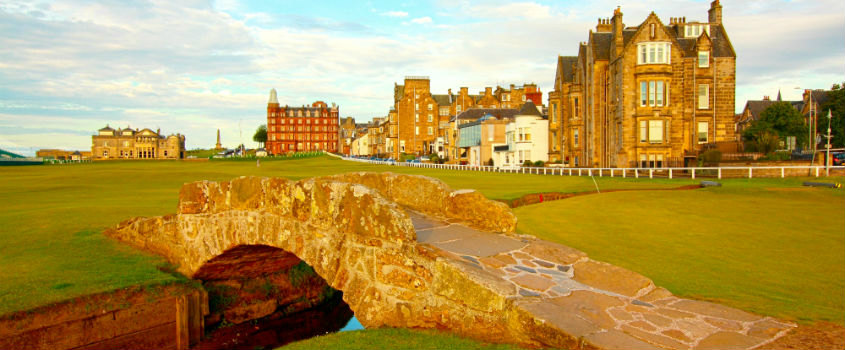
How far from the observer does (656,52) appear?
42.1 metres

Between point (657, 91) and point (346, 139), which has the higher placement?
point (346, 139)

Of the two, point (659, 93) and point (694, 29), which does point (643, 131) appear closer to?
point (659, 93)

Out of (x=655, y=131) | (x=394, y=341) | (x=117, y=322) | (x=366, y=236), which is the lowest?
(x=117, y=322)

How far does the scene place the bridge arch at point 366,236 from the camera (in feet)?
21.0

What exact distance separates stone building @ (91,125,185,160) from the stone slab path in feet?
508

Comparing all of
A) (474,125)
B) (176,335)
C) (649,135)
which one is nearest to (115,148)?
(474,125)

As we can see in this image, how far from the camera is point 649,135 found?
42219mm

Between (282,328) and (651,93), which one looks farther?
(651,93)

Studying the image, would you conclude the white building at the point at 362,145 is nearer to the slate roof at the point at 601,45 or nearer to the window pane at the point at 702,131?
the slate roof at the point at 601,45

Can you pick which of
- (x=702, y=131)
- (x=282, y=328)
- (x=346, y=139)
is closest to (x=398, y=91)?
(x=346, y=139)

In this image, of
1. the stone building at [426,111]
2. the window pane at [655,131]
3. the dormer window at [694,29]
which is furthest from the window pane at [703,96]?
the stone building at [426,111]

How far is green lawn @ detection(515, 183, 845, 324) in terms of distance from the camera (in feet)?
25.5

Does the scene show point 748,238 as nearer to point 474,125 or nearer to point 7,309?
point 7,309

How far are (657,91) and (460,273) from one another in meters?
41.3
